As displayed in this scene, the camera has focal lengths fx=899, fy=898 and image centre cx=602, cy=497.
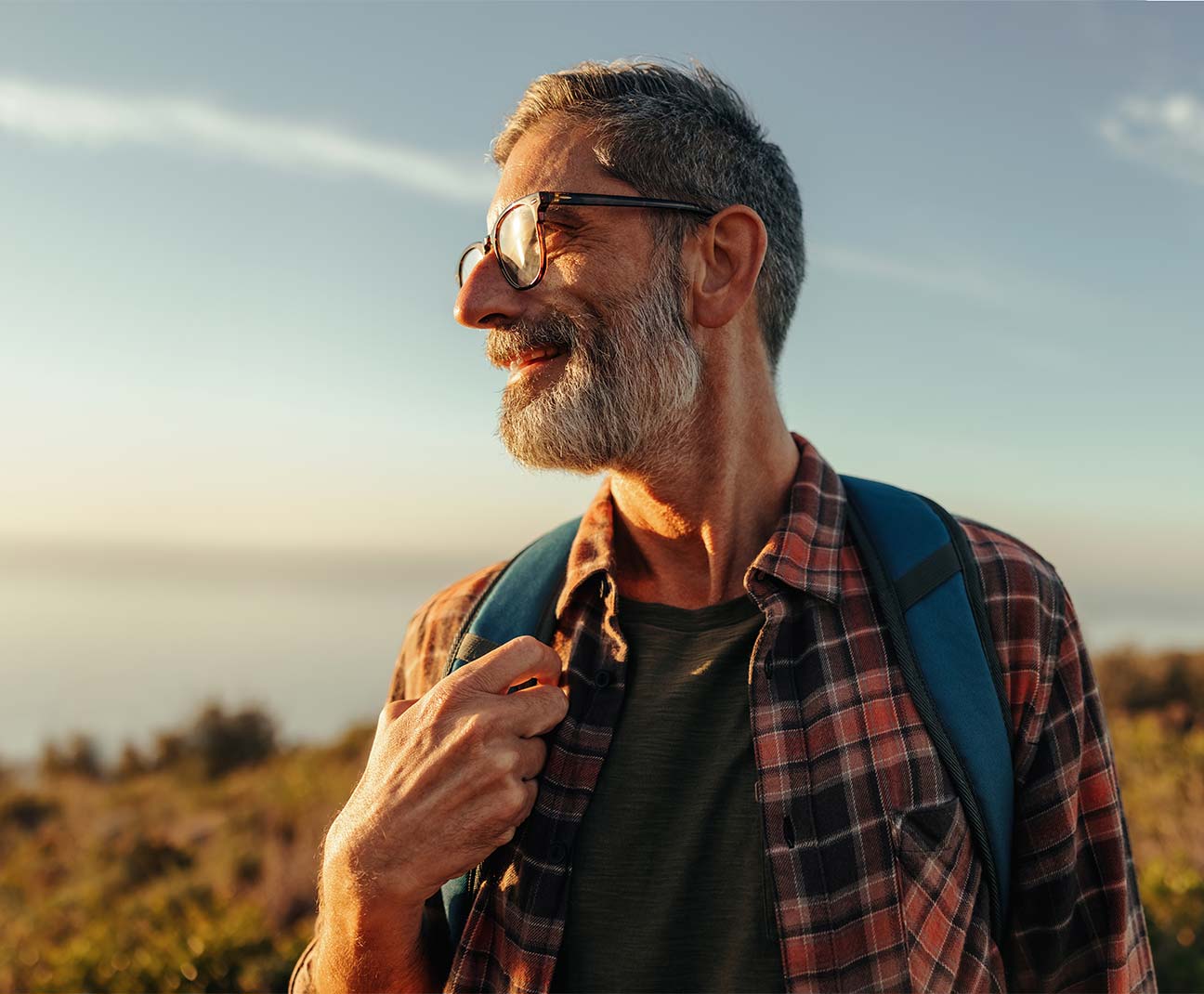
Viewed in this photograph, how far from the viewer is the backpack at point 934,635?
208 cm

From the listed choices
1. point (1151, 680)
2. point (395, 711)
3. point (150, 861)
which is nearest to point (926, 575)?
point (395, 711)

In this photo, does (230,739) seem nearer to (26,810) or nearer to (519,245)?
(26,810)

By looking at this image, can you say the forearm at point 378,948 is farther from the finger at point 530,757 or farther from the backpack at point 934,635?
the finger at point 530,757

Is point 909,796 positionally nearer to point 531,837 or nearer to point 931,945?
point 931,945

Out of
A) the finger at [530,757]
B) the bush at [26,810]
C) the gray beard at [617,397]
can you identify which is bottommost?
the bush at [26,810]

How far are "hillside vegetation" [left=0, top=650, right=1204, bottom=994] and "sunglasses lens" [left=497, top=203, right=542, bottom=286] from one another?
7.19 ft

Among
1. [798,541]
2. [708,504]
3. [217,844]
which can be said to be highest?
[708,504]

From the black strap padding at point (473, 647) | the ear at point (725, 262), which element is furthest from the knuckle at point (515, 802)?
the ear at point (725, 262)

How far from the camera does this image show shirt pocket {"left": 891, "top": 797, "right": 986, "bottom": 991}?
198 centimetres

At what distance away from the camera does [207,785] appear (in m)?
13.0

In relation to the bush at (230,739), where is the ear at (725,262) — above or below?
above

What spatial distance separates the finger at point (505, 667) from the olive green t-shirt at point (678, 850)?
295 millimetres

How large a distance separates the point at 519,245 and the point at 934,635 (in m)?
1.52

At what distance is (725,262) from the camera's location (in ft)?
8.92
